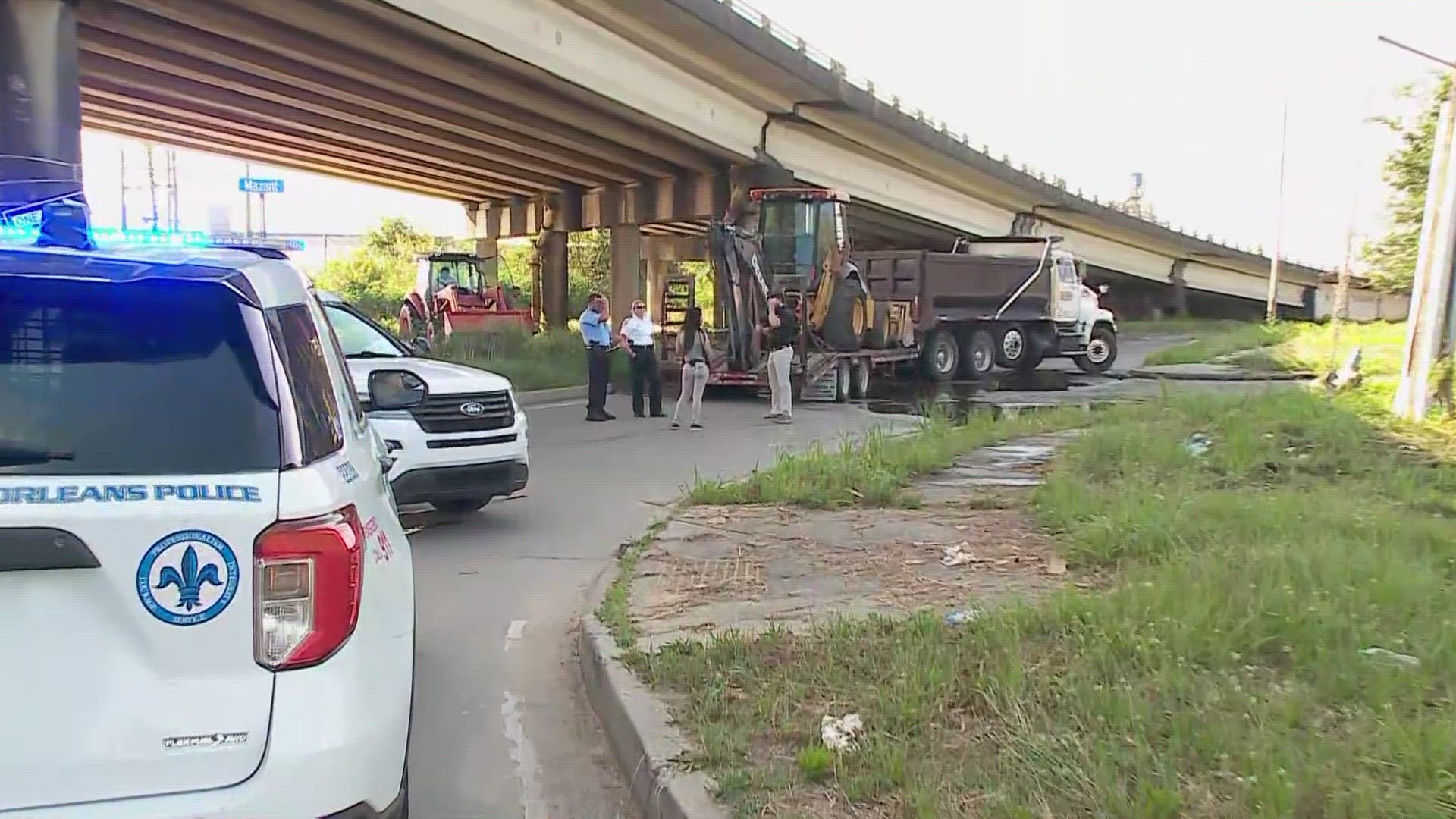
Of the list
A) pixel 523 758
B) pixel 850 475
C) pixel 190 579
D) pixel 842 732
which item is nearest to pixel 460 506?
pixel 850 475

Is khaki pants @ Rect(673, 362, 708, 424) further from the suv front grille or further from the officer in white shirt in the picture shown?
the suv front grille

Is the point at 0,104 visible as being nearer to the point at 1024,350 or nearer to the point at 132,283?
the point at 132,283

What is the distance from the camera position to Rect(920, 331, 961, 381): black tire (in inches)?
961

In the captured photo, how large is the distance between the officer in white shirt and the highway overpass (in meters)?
5.98

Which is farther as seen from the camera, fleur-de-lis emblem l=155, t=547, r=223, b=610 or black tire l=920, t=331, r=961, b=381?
black tire l=920, t=331, r=961, b=381

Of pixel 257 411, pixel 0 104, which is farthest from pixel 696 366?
pixel 257 411

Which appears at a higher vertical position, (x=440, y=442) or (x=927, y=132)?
(x=927, y=132)

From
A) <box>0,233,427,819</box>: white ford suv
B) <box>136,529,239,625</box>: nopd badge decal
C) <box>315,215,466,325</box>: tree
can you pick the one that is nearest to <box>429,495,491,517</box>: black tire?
<box>0,233,427,819</box>: white ford suv

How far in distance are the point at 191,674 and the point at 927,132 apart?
1392 inches

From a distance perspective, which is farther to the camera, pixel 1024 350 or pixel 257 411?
pixel 1024 350

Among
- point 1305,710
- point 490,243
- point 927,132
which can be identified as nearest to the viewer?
point 1305,710

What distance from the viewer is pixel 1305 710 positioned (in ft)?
13.6

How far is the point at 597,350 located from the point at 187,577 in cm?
1448

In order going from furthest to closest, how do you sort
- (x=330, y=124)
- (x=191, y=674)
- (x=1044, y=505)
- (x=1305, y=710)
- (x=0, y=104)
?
1. (x=330, y=124)
2. (x=0, y=104)
3. (x=1044, y=505)
4. (x=1305, y=710)
5. (x=191, y=674)
